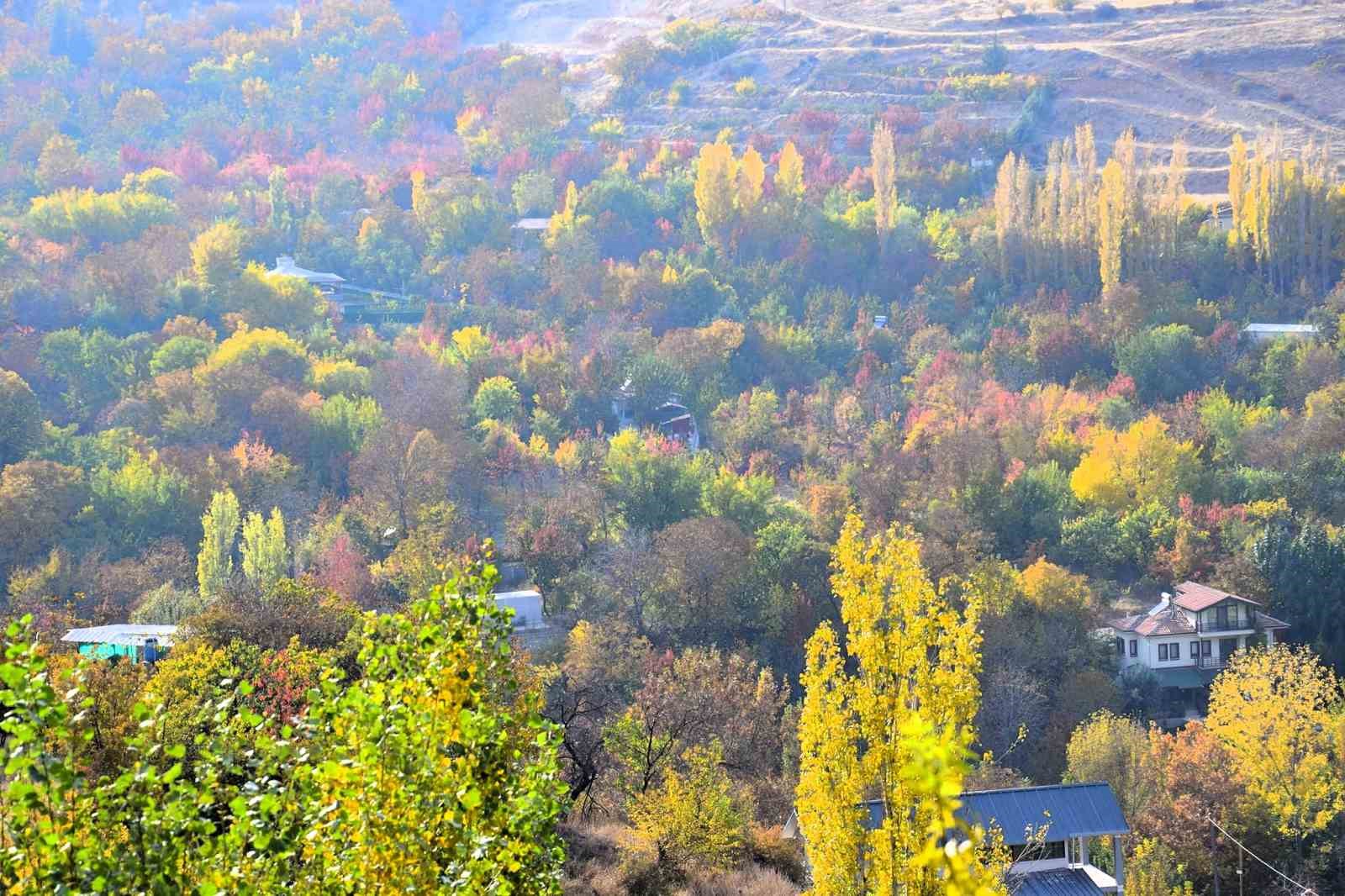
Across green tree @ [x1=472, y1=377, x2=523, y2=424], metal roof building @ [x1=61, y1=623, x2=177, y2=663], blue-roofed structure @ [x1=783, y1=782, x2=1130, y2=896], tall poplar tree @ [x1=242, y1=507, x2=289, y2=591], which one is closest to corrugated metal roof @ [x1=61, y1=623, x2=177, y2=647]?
metal roof building @ [x1=61, y1=623, x2=177, y2=663]

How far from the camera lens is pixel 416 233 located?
216 ft

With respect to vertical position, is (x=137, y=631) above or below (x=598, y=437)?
above

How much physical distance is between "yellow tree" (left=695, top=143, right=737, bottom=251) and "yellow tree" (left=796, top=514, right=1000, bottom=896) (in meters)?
50.8

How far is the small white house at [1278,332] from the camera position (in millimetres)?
47031

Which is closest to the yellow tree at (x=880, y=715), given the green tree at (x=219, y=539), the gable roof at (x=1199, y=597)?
the gable roof at (x=1199, y=597)

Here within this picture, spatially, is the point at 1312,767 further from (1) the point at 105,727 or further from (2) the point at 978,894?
(2) the point at 978,894

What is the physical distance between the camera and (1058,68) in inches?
2899

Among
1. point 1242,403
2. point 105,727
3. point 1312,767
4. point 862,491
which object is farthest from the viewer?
point 1242,403

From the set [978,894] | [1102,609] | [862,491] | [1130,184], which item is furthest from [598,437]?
[978,894]

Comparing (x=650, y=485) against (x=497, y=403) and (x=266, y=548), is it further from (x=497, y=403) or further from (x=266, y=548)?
(x=497, y=403)

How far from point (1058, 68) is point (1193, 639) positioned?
155 feet

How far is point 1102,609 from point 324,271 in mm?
39042

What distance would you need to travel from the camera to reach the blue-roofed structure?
20203 millimetres

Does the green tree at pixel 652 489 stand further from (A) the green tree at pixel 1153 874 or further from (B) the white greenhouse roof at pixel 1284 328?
(B) the white greenhouse roof at pixel 1284 328
